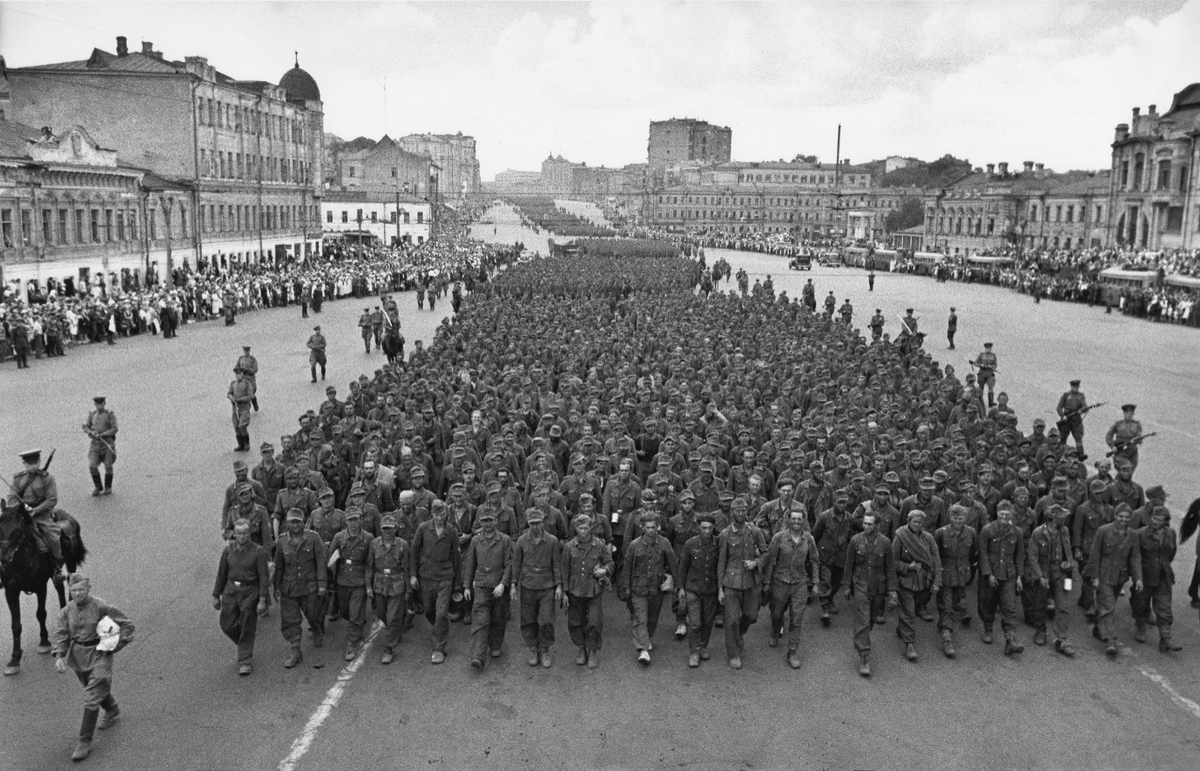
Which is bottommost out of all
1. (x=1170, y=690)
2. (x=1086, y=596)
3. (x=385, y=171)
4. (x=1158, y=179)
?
(x=1170, y=690)

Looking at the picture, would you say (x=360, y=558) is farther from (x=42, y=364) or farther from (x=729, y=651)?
(x=42, y=364)

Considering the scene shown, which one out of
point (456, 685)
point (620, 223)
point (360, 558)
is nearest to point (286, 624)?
point (360, 558)

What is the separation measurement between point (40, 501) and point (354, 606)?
3.20 m

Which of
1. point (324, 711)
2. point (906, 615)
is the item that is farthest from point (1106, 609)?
point (324, 711)

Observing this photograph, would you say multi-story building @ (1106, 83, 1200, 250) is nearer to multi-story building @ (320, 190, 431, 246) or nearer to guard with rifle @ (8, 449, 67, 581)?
multi-story building @ (320, 190, 431, 246)

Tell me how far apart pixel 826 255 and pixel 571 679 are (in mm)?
79628

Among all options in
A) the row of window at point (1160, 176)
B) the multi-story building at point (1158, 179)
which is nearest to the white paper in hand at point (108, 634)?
the multi-story building at point (1158, 179)

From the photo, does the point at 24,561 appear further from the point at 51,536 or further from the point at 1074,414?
the point at 1074,414

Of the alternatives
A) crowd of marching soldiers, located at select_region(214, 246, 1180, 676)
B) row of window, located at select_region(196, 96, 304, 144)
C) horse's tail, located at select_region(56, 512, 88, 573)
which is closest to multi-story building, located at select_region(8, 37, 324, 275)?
row of window, located at select_region(196, 96, 304, 144)

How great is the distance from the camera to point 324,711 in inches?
316

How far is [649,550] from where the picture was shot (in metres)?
9.01

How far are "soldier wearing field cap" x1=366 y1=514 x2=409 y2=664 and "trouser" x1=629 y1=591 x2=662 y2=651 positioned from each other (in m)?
2.05

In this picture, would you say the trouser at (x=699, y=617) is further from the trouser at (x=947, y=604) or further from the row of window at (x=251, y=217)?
the row of window at (x=251, y=217)

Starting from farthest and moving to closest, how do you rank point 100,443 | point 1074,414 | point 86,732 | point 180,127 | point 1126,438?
point 180,127 < point 1074,414 < point 100,443 < point 1126,438 < point 86,732
